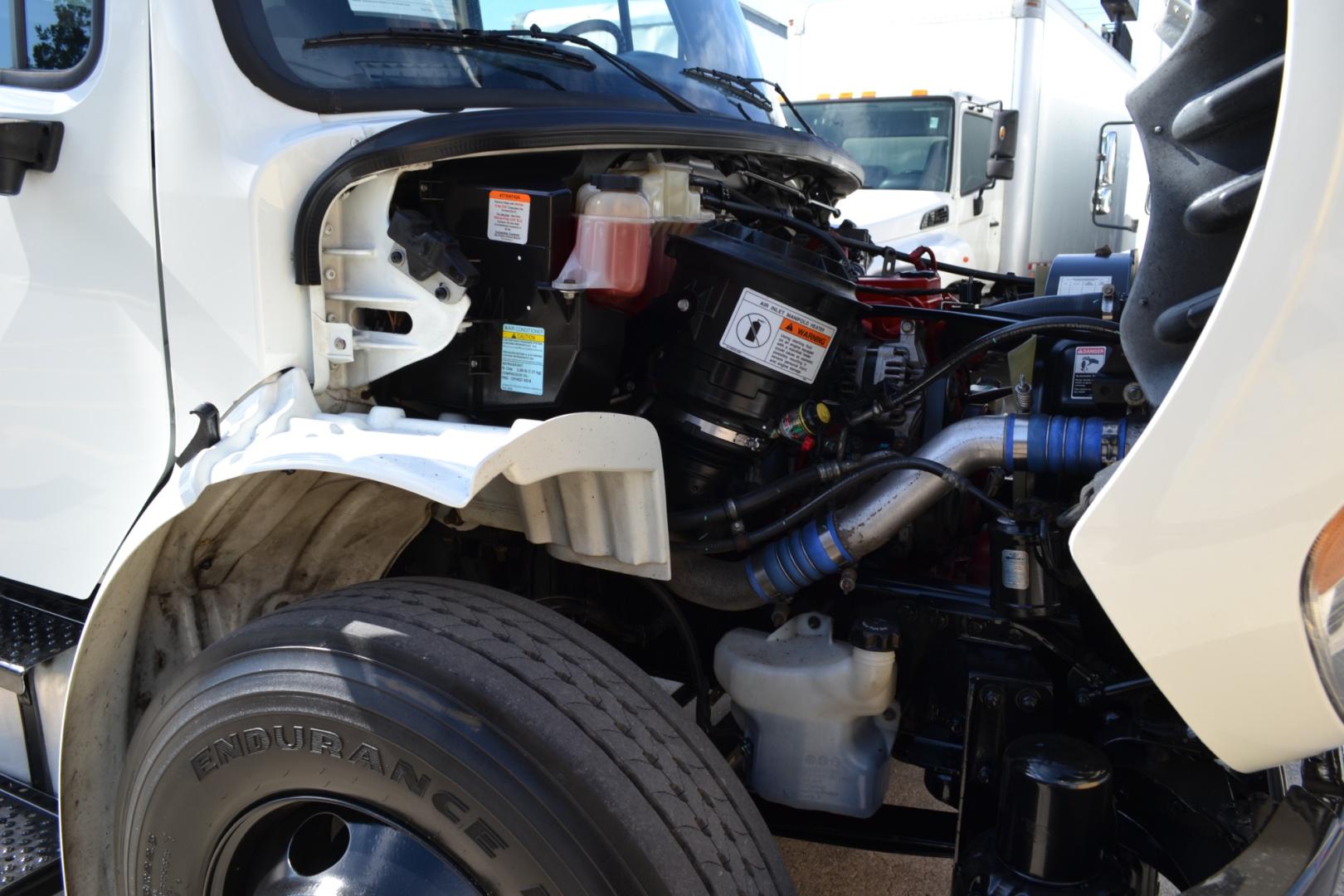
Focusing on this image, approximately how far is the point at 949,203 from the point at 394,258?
697cm

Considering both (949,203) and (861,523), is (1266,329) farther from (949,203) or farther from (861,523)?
(949,203)

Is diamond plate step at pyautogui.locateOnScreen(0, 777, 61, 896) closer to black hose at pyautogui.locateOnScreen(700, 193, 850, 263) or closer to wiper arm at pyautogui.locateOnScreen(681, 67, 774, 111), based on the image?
black hose at pyautogui.locateOnScreen(700, 193, 850, 263)

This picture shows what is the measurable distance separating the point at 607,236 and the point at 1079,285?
148 cm

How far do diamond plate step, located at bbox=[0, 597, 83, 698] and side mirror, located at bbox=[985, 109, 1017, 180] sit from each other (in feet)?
22.6

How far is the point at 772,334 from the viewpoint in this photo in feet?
6.63

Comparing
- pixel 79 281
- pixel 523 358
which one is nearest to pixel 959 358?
pixel 523 358

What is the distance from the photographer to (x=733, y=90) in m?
2.61

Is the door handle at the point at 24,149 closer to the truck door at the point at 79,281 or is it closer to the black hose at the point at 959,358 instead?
the truck door at the point at 79,281

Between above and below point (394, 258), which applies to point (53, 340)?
below

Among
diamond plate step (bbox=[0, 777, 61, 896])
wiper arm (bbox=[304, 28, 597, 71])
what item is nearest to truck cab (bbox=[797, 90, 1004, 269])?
wiper arm (bbox=[304, 28, 597, 71])

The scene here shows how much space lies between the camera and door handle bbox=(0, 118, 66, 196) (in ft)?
6.16

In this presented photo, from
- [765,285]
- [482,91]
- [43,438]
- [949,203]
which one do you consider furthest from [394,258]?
[949,203]

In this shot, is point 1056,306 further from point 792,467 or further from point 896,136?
point 896,136

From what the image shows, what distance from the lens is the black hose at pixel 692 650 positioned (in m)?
2.18
